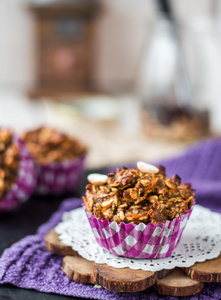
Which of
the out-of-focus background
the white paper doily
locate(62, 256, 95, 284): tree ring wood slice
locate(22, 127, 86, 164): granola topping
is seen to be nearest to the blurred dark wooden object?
the out-of-focus background

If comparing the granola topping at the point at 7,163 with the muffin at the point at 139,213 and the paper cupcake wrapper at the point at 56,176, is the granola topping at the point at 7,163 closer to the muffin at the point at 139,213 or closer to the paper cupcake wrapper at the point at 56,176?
the paper cupcake wrapper at the point at 56,176

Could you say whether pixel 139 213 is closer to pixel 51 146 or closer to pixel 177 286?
pixel 177 286

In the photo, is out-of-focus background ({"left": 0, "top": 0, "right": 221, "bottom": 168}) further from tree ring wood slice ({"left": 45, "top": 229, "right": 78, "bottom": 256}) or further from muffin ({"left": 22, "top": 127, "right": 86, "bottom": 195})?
tree ring wood slice ({"left": 45, "top": 229, "right": 78, "bottom": 256})

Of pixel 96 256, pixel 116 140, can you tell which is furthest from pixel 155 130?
pixel 96 256

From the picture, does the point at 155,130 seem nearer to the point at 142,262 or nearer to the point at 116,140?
the point at 116,140

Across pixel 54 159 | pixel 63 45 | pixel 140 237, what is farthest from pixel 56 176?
pixel 63 45

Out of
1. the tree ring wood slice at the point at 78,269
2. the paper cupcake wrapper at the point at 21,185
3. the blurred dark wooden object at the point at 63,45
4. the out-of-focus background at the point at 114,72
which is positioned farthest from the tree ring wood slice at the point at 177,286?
the blurred dark wooden object at the point at 63,45

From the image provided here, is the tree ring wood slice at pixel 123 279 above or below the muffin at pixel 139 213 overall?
below
